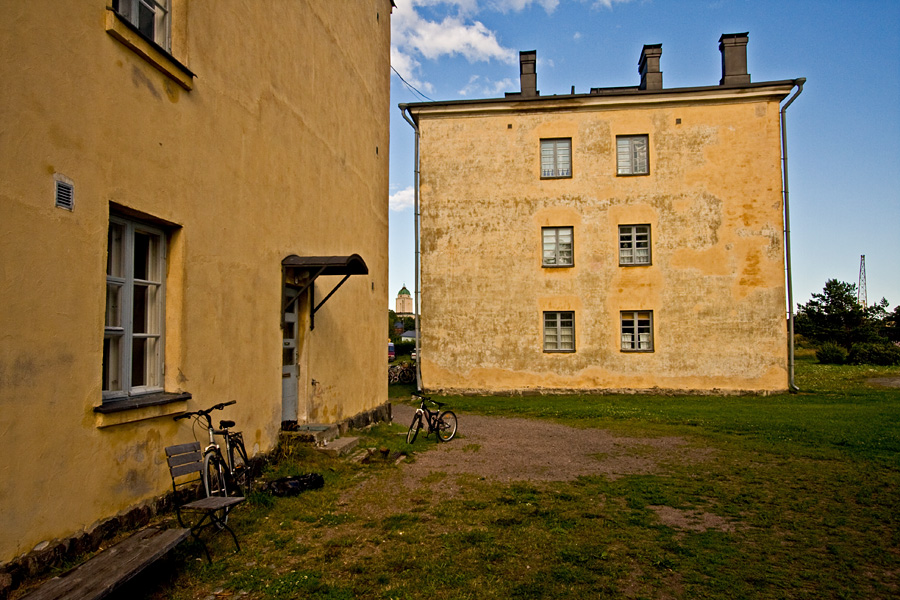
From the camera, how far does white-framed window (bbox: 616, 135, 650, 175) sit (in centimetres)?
2091

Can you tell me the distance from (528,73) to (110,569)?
22.0 m

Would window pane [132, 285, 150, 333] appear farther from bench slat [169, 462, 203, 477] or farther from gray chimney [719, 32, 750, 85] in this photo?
gray chimney [719, 32, 750, 85]

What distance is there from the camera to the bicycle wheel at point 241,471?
6602 millimetres

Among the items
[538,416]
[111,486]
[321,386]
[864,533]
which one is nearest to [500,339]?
[538,416]

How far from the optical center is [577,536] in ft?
18.7

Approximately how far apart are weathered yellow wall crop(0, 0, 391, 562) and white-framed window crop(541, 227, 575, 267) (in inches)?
446

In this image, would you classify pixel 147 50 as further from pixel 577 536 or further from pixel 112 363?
pixel 577 536

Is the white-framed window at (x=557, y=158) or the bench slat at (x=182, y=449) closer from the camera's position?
the bench slat at (x=182, y=449)

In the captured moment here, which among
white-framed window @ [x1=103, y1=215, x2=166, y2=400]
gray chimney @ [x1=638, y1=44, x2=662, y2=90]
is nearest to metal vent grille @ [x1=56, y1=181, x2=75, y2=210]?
white-framed window @ [x1=103, y1=215, x2=166, y2=400]

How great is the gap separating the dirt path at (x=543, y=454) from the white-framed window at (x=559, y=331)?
7.11 meters

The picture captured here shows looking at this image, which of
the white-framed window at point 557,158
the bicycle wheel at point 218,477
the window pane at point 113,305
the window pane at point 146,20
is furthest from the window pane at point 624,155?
the window pane at point 113,305

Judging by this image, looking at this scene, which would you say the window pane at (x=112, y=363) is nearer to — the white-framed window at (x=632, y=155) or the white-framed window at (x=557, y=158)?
the white-framed window at (x=557, y=158)

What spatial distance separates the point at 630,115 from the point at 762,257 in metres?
6.49

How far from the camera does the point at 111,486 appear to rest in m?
4.88
